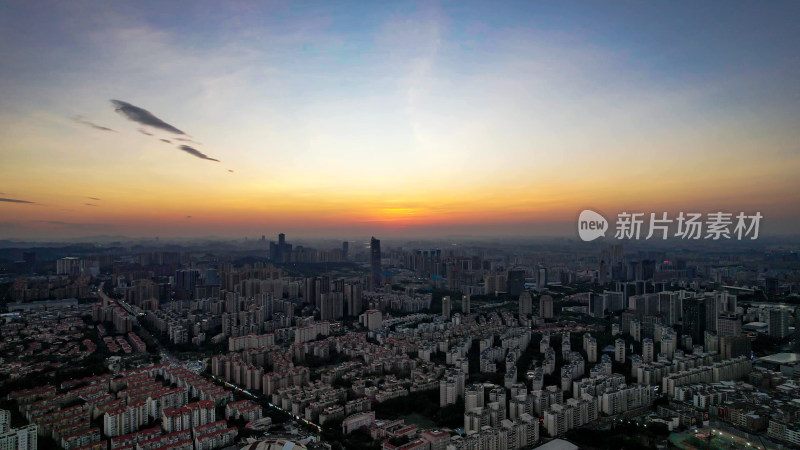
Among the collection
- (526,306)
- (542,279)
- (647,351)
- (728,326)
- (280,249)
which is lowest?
(647,351)

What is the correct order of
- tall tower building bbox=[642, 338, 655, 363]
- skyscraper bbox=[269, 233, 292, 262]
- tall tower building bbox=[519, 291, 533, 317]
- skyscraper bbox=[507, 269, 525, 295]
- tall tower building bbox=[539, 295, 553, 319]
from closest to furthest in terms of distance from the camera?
tall tower building bbox=[642, 338, 655, 363], tall tower building bbox=[539, 295, 553, 319], tall tower building bbox=[519, 291, 533, 317], skyscraper bbox=[507, 269, 525, 295], skyscraper bbox=[269, 233, 292, 262]

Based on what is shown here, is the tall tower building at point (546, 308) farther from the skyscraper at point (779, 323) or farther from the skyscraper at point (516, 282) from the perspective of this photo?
the skyscraper at point (779, 323)

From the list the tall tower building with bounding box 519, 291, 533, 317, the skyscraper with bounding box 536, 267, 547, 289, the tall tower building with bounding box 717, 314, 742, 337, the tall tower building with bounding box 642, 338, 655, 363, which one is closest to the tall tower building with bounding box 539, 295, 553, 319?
the tall tower building with bounding box 519, 291, 533, 317

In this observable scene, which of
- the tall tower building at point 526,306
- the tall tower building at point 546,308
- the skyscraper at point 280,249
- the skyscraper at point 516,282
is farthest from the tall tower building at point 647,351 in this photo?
the skyscraper at point 280,249

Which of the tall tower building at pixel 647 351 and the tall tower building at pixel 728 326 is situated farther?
the tall tower building at pixel 728 326

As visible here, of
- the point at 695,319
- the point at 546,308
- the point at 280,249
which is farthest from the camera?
the point at 280,249

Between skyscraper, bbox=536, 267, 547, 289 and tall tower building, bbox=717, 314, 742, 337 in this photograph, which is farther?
skyscraper, bbox=536, 267, 547, 289

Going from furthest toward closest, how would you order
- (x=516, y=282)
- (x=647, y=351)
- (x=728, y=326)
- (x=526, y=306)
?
(x=516, y=282) → (x=526, y=306) → (x=728, y=326) → (x=647, y=351)

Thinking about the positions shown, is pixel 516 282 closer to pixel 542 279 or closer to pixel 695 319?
pixel 542 279

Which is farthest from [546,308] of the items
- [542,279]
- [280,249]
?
[280,249]

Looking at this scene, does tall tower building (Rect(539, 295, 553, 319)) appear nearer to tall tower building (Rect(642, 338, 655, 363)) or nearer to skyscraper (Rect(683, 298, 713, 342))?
skyscraper (Rect(683, 298, 713, 342))

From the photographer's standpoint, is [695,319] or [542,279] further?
[542,279]
